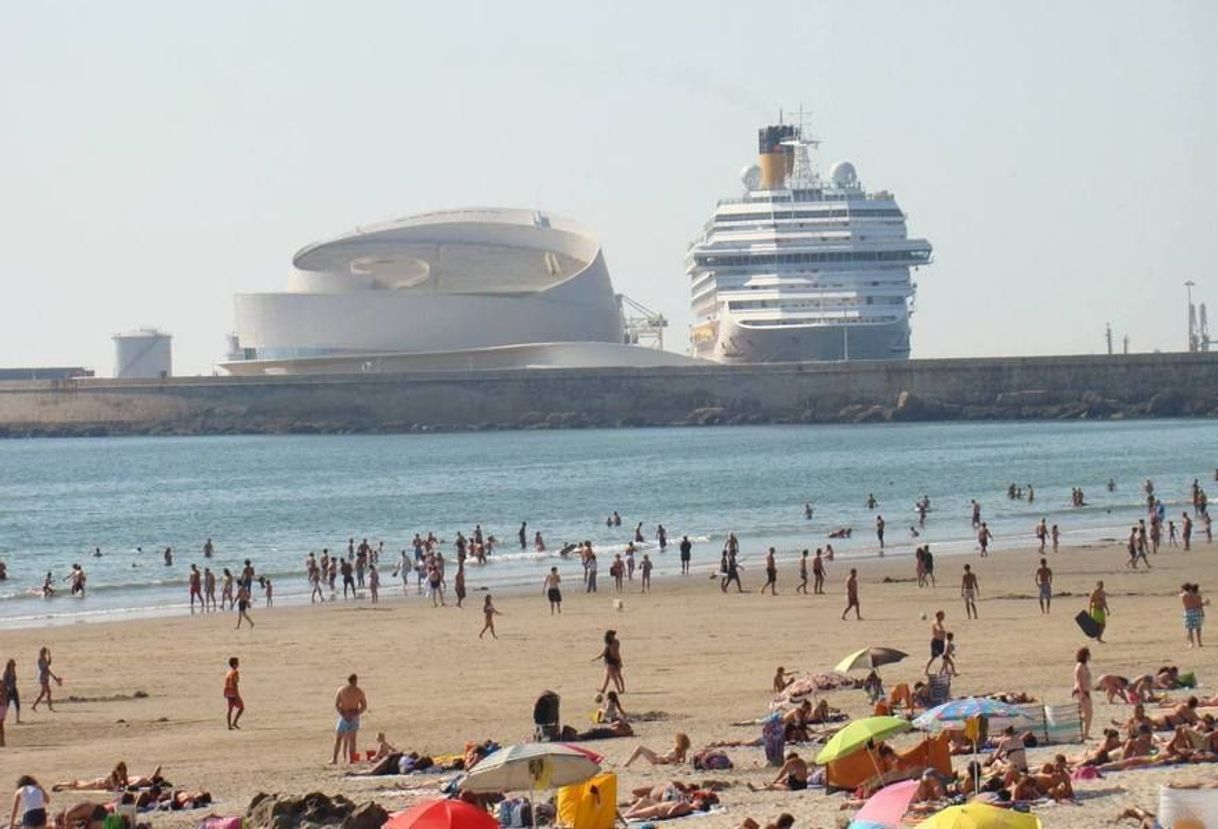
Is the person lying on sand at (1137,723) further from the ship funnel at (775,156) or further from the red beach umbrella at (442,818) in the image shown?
the ship funnel at (775,156)

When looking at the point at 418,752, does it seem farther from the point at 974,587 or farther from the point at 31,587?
the point at 31,587

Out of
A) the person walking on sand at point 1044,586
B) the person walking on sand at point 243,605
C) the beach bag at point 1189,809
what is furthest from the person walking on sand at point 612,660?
the person walking on sand at point 243,605

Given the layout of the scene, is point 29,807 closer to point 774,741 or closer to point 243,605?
point 774,741

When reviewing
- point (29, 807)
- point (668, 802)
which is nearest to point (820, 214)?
point (668, 802)

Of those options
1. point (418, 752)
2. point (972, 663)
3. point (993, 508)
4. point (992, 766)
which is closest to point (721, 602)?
point (972, 663)

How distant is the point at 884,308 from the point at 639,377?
11.2 metres

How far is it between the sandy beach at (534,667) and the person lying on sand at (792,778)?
203 mm

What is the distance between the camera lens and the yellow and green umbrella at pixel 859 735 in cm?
1176

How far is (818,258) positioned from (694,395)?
341 inches

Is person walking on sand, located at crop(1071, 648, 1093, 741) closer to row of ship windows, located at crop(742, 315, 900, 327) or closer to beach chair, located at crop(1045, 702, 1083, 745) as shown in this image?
beach chair, located at crop(1045, 702, 1083, 745)

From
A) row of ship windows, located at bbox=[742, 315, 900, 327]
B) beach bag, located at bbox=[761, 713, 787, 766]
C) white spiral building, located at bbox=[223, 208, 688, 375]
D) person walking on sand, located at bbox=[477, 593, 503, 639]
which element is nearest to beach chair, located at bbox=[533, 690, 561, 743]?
beach bag, located at bbox=[761, 713, 787, 766]

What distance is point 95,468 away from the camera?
7956 centimetres

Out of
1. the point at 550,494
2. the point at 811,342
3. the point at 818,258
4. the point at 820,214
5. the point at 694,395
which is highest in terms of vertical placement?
the point at 820,214

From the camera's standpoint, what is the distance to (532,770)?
11172mm
